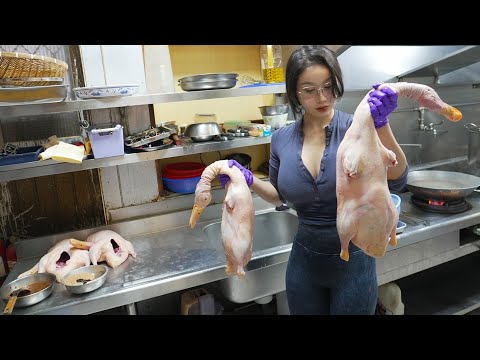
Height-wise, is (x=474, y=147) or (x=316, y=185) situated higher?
(x=316, y=185)

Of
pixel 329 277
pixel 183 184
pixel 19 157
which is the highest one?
pixel 19 157

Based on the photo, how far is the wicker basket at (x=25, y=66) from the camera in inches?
61.5

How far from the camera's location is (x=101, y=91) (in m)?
1.96

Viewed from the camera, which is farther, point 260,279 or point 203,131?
point 203,131

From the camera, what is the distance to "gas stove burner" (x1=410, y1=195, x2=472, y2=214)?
252cm

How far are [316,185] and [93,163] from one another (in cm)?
123

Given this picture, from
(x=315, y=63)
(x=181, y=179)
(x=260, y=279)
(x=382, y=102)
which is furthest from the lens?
(x=181, y=179)

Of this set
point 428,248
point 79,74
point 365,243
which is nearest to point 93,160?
point 79,74

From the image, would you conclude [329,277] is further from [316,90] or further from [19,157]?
[19,157]

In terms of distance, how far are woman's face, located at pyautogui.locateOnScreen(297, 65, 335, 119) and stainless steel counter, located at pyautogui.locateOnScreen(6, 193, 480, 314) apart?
0.96 m

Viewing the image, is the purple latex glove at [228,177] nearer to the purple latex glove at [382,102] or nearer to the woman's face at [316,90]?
the woman's face at [316,90]

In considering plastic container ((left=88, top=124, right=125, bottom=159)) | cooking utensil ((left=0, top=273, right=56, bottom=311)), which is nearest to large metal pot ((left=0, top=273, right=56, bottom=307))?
cooking utensil ((left=0, top=273, right=56, bottom=311))

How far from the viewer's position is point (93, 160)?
200 centimetres

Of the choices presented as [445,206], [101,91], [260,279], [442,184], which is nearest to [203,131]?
[101,91]
